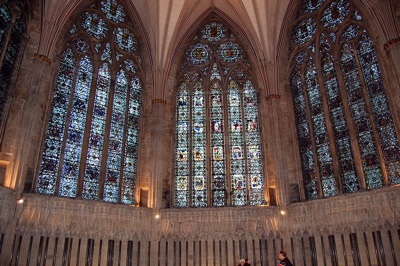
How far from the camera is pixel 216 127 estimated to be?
18781 millimetres

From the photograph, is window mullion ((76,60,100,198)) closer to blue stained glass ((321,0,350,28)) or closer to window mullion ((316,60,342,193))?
window mullion ((316,60,342,193))

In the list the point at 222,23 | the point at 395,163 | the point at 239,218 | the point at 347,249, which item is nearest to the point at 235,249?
the point at 239,218

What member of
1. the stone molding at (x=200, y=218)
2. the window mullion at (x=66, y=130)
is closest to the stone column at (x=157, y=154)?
the stone molding at (x=200, y=218)

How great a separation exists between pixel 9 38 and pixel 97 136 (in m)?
5.10

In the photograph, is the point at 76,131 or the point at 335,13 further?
the point at 335,13

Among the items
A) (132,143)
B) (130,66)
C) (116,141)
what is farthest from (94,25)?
(132,143)

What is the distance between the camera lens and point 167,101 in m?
18.9

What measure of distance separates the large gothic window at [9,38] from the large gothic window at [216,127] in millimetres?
7507

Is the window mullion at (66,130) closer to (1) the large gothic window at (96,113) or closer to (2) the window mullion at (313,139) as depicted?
(1) the large gothic window at (96,113)

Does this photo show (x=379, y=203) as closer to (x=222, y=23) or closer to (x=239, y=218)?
(x=239, y=218)

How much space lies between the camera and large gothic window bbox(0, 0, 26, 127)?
47.2 ft

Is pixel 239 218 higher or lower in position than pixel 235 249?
higher

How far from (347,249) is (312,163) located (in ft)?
12.9

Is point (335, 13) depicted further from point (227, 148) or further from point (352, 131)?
point (227, 148)
